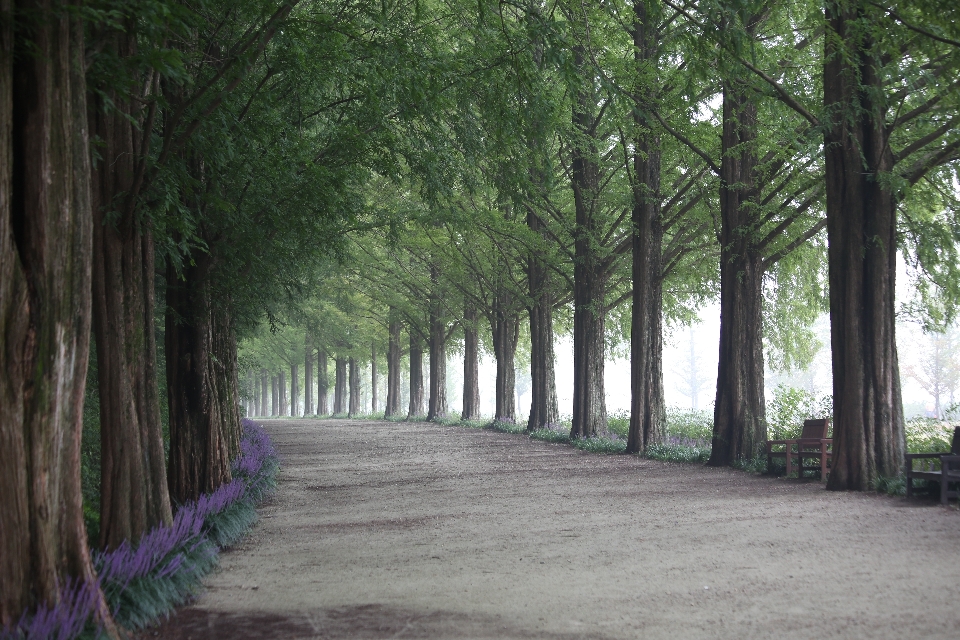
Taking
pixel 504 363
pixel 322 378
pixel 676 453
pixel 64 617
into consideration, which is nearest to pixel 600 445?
pixel 676 453

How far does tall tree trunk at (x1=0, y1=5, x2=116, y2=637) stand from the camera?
401 centimetres

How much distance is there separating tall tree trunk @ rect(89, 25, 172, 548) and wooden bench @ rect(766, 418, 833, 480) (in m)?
9.37

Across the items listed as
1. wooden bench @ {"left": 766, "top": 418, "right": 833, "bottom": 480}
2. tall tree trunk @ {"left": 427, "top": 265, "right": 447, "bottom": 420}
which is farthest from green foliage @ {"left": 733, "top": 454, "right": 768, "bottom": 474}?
tall tree trunk @ {"left": 427, "top": 265, "right": 447, "bottom": 420}

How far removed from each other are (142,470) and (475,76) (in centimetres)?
498

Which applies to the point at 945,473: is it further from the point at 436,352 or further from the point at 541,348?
the point at 436,352

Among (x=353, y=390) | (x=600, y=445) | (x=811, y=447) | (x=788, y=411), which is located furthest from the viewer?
(x=353, y=390)

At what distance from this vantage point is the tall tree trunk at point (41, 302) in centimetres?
401

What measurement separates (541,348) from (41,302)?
21.1 metres

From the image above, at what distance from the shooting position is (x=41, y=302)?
4203mm

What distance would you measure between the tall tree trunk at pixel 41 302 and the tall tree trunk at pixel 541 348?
20236mm

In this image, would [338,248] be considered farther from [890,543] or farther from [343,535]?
[890,543]

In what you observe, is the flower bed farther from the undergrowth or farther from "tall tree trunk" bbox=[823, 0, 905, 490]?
the undergrowth

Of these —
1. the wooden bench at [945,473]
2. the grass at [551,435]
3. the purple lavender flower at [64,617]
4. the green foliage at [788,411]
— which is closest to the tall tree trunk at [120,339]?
the purple lavender flower at [64,617]

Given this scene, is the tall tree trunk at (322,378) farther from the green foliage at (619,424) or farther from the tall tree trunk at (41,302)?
the tall tree trunk at (41,302)
